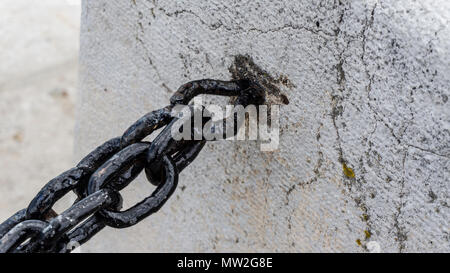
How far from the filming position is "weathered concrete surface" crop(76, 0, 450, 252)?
0.88m

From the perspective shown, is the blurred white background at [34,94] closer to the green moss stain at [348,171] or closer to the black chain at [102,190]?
the black chain at [102,190]

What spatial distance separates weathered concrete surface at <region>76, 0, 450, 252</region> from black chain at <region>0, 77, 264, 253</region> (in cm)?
23

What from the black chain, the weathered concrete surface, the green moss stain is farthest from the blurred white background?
the green moss stain

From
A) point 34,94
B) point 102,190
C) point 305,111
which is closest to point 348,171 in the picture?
point 305,111

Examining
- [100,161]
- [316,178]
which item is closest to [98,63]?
[100,161]

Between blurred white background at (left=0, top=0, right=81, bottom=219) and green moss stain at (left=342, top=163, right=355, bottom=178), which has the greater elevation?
blurred white background at (left=0, top=0, right=81, bottom=219)

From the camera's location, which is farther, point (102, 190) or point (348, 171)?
point (348, 171)

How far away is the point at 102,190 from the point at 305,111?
0.46 meters

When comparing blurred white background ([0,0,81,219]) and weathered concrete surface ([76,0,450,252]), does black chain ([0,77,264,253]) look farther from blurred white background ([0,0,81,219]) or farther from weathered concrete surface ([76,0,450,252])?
blurred white background ([0,0,81,219])

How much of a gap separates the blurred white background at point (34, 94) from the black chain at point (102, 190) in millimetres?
1765

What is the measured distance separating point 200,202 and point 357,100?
567 mm

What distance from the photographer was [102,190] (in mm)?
828

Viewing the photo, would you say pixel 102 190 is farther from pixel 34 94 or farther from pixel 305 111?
pixel 34 94
